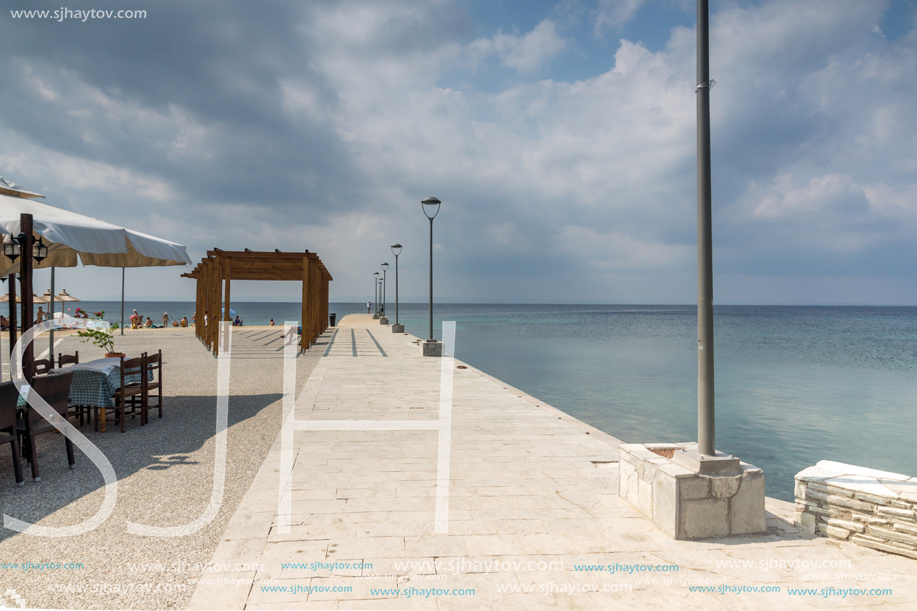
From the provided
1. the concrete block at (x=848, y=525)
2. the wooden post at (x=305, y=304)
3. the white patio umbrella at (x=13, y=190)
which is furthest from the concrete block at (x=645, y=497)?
the wooden post at (x=305, y=304)

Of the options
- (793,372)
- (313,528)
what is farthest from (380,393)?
(793,372)

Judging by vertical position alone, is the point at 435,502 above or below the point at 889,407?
above

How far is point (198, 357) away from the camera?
13477 mm

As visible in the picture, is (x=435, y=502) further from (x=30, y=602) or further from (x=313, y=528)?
(x=30, y=602)

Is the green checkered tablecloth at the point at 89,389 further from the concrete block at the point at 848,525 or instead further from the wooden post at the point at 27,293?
the concrete block at the point at 848,525

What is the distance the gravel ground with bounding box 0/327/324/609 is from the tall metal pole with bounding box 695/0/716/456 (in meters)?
3.17

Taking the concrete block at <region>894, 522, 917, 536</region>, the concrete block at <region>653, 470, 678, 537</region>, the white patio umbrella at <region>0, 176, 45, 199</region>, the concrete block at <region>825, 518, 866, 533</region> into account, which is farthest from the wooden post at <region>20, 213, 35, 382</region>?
the concrete block at <region>894, 522, 917, 536</region>

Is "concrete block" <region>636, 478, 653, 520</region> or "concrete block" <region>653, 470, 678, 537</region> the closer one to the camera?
"concrete block" <region>653, 470, 678, 537</region>

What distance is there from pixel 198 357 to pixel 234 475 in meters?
10.7

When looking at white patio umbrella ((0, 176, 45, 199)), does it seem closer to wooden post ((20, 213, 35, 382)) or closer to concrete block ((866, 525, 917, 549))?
wooden post ((20, 213, 35, 382))

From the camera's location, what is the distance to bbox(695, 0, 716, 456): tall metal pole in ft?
10.3

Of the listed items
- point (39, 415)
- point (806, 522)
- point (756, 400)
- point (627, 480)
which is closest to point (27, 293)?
point (39, 415)

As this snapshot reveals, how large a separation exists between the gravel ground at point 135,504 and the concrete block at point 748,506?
3213 mm

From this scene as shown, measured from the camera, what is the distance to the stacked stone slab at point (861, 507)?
278cm
